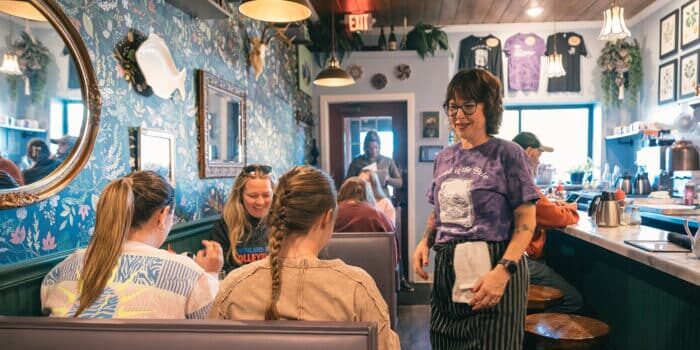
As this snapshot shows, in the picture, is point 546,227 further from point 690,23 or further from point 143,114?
point 690,23

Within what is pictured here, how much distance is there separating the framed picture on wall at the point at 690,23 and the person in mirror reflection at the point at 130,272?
5195mm

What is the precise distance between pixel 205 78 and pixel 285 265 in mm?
2065

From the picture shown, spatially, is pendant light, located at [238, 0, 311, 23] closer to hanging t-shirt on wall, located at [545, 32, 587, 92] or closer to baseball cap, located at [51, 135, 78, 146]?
baseball cap, located at [51, 135, 78, 146]

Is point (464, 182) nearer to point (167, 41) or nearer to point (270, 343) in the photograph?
point (270, 343)

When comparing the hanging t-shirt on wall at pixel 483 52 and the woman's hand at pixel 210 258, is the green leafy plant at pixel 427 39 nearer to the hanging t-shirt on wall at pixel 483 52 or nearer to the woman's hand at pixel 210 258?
the hanging t-shirt on wall at pixel 483 52

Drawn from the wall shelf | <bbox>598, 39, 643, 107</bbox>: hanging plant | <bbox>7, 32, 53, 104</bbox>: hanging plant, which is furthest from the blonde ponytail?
<bbox>598, 39, 643, 107</bbox>: hanging plant

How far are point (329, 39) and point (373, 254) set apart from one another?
3.90 metres

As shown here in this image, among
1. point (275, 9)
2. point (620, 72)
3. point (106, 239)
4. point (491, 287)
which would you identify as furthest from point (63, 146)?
point (620, 72)

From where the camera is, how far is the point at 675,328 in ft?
5.96

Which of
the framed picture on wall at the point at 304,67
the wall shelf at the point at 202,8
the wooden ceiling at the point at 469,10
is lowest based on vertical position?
the wall shelf at the point at 202,8

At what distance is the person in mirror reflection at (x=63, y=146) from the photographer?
1653mm

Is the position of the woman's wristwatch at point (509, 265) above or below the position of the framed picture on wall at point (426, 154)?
below

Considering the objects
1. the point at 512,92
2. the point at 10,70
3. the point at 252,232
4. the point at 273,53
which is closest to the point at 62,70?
the point at 10,70

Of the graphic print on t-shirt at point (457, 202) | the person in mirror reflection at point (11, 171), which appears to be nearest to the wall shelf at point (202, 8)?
the person in mirror reflection at point (11, 171)
